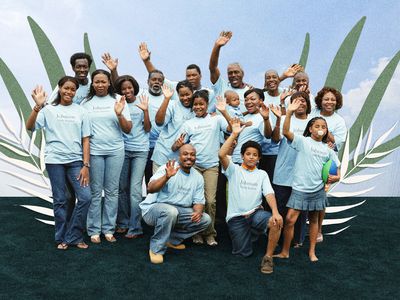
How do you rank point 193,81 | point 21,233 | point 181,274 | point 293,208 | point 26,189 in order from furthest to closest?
point 26,189 < point 21,233 < point 193,81 < point 293,208 < point 181,274

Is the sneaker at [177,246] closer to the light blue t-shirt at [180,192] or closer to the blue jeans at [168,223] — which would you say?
the blue jeans at [168,223]

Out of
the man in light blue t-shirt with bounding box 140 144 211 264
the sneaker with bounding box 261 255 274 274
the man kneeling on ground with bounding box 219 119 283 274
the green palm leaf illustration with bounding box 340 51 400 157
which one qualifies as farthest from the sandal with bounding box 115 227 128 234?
the green palm leaf illustration with bounding box 340 51 400 157

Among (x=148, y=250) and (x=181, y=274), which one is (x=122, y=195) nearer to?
(x=148, y=250)

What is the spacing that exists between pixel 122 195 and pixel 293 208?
1683mm

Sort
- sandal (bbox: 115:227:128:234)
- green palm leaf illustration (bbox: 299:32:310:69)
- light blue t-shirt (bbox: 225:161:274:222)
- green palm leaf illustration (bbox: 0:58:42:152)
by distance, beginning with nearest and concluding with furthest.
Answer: light blue t-shirt (bbox: 225:161:274:222), sandal (bbox: 115:227:128:234), green palm leaf illustration (bbox: 0:58:42:152), green palm leaf illustration (bbox: 299:32:310:69)

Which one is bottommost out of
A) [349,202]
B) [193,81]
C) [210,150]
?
[349,202]

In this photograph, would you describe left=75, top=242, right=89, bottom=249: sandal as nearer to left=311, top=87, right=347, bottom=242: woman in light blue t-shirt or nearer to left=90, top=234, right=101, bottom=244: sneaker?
left=90, top=234, right=101, bottom=244: sneaker

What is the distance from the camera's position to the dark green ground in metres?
3.13

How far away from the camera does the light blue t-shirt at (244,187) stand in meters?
3.71

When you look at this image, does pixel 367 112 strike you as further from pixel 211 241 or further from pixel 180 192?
pixel 180 192

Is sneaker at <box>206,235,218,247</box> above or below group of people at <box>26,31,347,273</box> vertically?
below

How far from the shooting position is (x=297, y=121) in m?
3.88

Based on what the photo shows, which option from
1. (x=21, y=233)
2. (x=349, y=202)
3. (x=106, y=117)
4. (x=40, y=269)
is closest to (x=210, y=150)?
(x=106, y=117)

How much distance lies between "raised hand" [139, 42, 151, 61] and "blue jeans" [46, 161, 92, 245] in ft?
4.46
